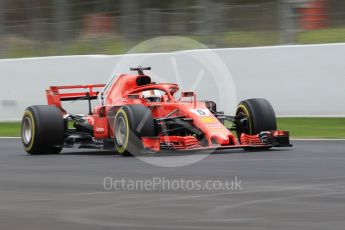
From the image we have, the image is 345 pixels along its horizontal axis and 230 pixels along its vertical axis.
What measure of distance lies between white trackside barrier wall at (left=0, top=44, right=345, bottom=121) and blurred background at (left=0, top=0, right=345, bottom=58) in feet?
1.77

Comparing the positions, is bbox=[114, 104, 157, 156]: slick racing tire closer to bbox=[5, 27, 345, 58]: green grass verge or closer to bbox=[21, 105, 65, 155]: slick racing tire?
bbox=[21, 105, 65, 155]: slick racing tire

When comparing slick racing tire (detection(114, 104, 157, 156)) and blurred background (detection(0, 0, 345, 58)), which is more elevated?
blurred background (detection(0, 0, 345, 58))

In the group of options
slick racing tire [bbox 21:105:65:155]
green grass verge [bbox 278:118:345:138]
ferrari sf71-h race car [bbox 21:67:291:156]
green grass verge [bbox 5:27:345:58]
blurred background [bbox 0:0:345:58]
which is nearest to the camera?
ferrari sf71-h race car [bbox 21:67:291:156]

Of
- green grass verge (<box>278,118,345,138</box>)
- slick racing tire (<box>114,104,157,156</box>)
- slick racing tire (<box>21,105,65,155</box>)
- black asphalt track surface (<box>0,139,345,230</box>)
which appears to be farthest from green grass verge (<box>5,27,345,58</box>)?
slick racing tire (<box>114,104,157,156</box>)

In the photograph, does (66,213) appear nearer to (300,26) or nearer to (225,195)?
(225,195)

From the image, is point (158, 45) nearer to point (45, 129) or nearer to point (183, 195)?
point (45, 129)

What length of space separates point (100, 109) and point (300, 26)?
21.4ft

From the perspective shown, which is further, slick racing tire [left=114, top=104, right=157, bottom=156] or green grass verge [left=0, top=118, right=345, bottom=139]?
green grass verge [left=0, top=118, right=345, bottom=139]

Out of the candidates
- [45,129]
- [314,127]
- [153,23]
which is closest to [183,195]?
[45,129]

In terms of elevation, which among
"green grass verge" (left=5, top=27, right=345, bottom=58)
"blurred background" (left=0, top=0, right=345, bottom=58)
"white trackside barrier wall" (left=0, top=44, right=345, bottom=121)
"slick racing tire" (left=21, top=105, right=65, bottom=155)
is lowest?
"slick racing tire" (left=21, top=105, right=65, bottom=155)

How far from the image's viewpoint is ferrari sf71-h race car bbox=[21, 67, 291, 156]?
41.7 ft

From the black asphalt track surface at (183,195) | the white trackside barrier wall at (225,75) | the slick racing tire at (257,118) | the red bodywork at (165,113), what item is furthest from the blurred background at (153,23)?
the black asphalt track surface at (183,195)

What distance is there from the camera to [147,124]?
12.6 m

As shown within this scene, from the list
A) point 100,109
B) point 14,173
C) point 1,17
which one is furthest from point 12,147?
point 1,17
